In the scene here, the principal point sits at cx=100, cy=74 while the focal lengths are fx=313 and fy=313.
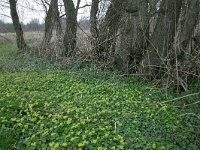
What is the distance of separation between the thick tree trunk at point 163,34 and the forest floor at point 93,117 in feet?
2.37

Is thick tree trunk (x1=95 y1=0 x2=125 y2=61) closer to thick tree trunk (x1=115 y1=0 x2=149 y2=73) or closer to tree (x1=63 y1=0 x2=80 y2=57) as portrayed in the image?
thick tree trunk (x1=115 y1=0 x2=149 y2=73)

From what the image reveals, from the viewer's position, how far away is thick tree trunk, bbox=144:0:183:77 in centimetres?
838

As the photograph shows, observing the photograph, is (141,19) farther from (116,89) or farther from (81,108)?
(81,108)

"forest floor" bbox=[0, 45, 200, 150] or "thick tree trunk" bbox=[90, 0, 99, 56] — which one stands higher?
"thick tree trunk" bbox=[90, 0, 99, 56]

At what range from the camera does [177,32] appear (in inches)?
312

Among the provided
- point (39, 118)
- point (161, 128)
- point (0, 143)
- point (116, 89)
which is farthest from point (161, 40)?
point (0, 143)

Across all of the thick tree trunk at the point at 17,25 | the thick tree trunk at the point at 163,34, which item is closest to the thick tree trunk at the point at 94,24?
the thick tree trunk at the point at 163,34

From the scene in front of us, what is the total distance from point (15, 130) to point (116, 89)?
9.44 ft

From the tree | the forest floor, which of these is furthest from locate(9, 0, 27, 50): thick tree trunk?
the forest floor

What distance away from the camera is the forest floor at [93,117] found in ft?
15.7

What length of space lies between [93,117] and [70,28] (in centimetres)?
850

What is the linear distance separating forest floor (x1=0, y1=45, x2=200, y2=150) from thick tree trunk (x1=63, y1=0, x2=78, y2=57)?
4.60 m

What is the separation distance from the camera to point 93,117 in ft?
18.1

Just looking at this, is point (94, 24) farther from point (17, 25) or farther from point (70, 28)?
point (17, 25)
